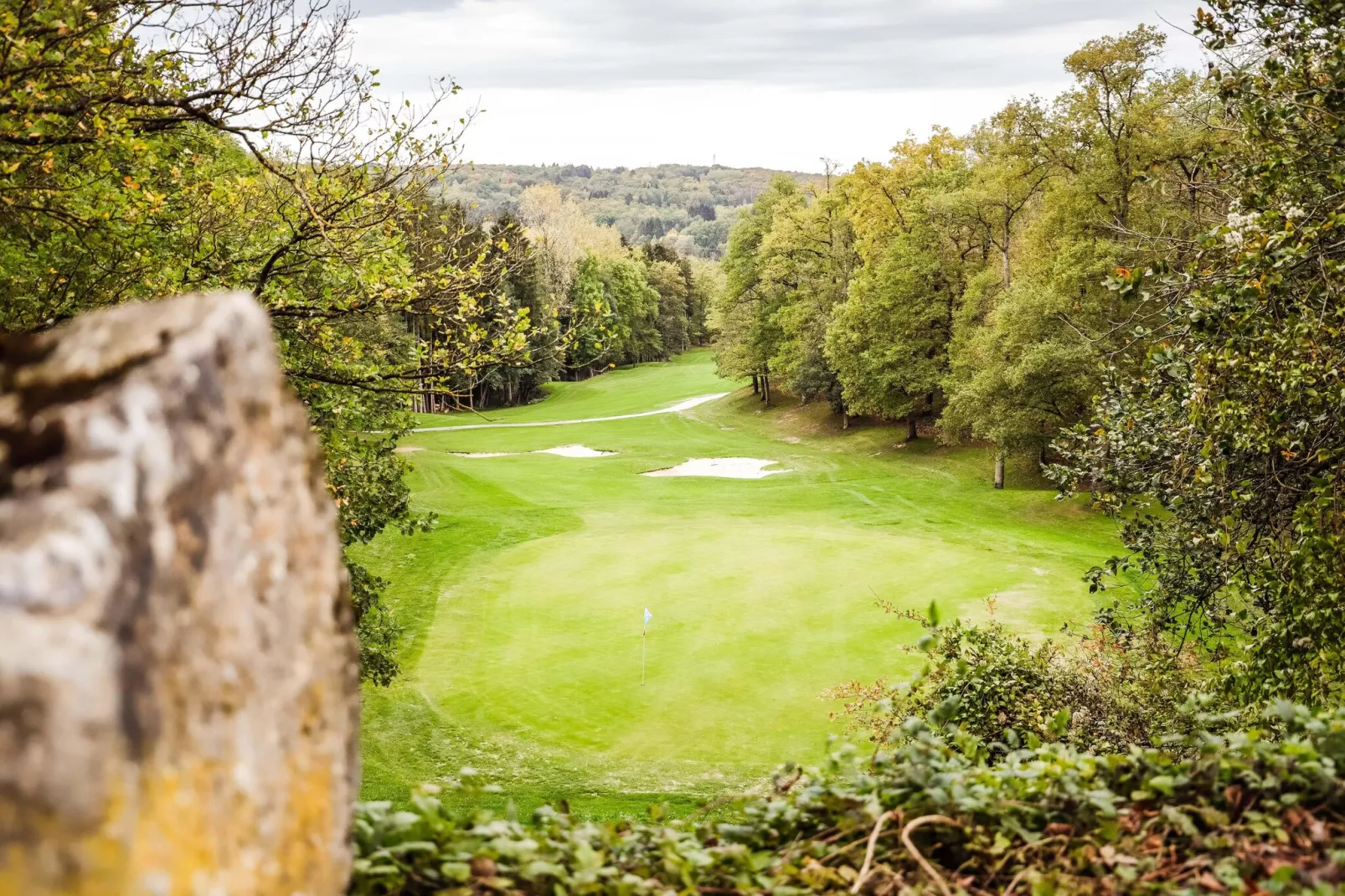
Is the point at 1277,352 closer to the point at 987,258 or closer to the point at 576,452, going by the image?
the point at 987,258

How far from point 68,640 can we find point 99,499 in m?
0.33

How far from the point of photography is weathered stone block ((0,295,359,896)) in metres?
1.99

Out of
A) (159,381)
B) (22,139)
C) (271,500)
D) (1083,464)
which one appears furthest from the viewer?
(1083,464)

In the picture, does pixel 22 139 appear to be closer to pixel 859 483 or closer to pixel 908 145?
pixel 859 483

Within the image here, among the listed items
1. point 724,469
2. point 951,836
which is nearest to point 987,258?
point 724,469

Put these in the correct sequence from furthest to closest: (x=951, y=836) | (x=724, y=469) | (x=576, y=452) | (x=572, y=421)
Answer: (x=572, y=421) → (x=576, y=452) → (x=724, y=469) → (x=951, y=836)

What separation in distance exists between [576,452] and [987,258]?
22.2m

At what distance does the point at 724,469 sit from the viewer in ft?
139

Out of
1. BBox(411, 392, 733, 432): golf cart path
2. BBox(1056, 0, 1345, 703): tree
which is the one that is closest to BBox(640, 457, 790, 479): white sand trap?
BBox(411, 392, 733, 432): golf cart path

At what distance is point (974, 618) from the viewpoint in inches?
744

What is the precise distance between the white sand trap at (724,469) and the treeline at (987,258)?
5.56 m

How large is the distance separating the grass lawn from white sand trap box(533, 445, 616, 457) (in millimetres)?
6386

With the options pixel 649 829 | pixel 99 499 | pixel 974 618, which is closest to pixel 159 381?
pixel 99 499

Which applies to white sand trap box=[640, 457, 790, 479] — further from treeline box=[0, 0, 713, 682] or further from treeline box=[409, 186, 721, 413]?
treeline box=[0, 0, 713, 682]
